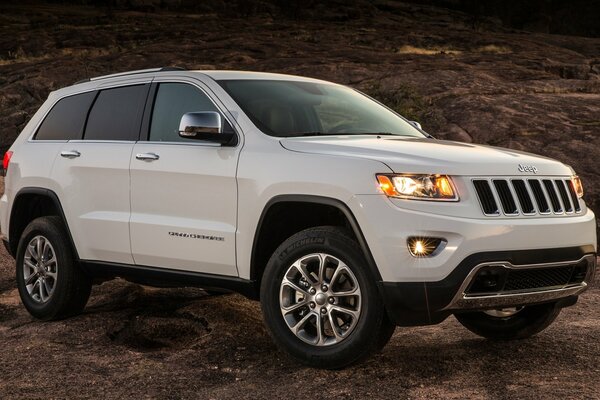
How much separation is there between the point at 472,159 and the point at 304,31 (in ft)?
92.1

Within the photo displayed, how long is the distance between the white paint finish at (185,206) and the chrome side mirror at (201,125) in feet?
0.57

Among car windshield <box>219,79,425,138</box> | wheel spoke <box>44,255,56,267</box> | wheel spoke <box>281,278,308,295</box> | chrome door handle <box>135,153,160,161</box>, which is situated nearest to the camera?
wheel spoke <box>281,278,308,295</box>

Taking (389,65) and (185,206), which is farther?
(389,65)

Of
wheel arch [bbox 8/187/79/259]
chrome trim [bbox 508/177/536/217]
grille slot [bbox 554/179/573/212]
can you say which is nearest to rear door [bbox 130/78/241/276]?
wheel arch [bbox 8/187/79/259]

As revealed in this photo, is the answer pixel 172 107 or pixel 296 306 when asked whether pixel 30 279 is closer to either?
pixel 172 107

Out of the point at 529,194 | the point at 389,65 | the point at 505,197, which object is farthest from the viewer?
the point at 389,65

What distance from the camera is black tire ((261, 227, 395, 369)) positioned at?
194 inches

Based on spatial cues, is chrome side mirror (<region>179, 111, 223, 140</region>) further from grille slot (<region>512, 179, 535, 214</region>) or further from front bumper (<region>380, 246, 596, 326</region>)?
grille slot (<region>512, 179, 535, 214</region>)

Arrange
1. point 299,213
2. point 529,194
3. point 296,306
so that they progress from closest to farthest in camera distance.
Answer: point 529,194, point 296,306, point 299,213

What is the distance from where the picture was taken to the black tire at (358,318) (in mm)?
4918

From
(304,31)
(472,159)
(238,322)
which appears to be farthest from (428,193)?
(304,31)

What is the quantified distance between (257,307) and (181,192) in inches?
73.6

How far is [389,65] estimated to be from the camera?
74.0 ft

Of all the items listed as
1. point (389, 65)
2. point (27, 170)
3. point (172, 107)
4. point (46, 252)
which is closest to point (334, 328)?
point (172, 107)
